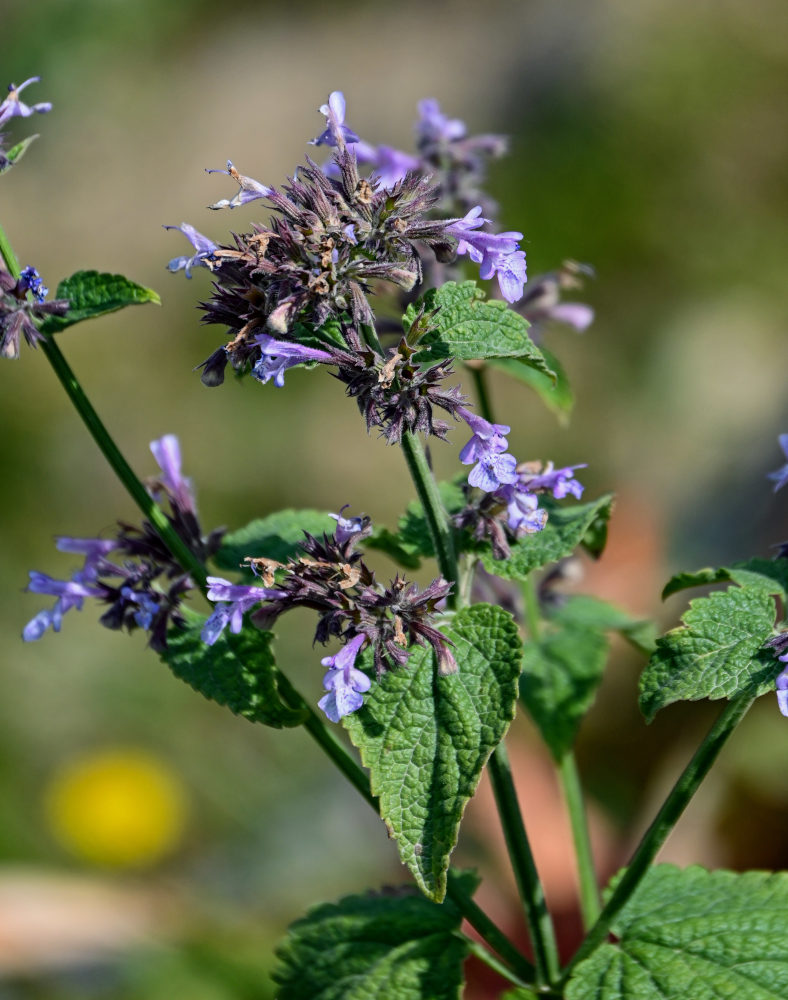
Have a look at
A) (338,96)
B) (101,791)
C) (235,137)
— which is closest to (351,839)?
(101,791)

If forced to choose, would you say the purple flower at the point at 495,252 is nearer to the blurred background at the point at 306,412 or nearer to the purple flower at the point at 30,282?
the purple flower at the point at 30,282

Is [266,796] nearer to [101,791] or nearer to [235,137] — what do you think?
[101,791]

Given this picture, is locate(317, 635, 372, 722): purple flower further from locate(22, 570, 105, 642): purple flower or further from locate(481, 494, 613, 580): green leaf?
locate(22, 570, 105, 642): purple flower

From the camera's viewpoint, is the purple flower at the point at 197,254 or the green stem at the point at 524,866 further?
the green stem at the point at 524,866

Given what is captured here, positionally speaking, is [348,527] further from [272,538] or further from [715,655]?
[715,655]

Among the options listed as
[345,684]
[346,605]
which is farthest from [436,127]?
[345,684]

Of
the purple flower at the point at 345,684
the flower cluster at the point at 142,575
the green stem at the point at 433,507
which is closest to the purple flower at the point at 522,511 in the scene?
the green stem at the point at 433,507
